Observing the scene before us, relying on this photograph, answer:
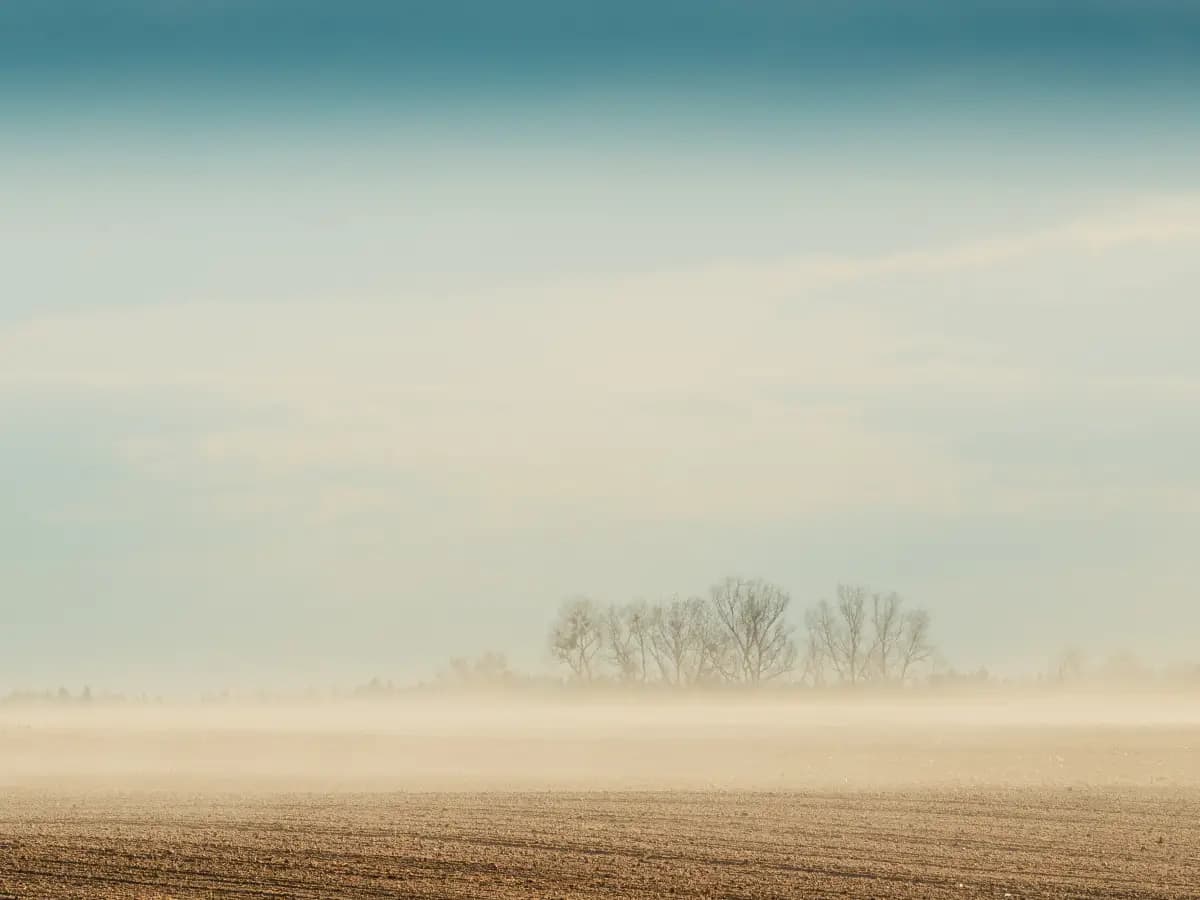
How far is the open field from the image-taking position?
61.1ft

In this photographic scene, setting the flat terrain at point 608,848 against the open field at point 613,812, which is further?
the open field at point 613,812

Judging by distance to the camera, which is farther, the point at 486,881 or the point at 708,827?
the point at 708,827

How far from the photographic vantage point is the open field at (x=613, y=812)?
18.6 m

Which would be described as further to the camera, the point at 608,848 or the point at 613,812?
the point at 613,812

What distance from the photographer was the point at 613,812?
27109 mm

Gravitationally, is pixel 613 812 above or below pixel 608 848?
above

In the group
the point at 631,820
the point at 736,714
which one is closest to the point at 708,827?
the point at 631,820

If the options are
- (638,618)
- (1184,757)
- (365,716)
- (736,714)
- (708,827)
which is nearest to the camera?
(708,827)

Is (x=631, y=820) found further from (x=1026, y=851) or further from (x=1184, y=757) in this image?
(x=1184, y=757)

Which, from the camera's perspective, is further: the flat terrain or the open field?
the open field

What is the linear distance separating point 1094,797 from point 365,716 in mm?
51757

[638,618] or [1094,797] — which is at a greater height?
[638,618]

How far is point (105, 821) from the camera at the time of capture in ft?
84.5

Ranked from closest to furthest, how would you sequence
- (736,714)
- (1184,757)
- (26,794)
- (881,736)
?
1. (26,794)
2. (1184,757)
3. (881,736)
4. (736,714)
